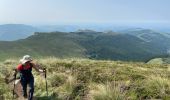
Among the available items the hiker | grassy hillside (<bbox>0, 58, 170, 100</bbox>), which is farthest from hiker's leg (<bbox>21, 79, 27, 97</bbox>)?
grassy hillside (<bbox>0, 58, 170, 100</bbox>)

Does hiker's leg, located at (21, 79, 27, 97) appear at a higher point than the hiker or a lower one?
lower

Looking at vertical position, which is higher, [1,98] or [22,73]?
[22,73]

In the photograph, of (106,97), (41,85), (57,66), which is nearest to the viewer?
(106,97)

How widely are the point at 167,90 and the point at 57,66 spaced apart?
10.2 m

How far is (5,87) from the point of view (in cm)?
1769

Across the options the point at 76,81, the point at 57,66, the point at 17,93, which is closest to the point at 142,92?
the point at 76,81

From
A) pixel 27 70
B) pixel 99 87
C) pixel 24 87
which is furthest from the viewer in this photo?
pixel 24 87

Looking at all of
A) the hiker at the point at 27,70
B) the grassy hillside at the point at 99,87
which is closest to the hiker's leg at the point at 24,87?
the hiker at the point at 27,70

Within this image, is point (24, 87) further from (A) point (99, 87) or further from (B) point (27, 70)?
(A) point (99, 87)

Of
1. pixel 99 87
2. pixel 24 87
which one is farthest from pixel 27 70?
pixel 99 87

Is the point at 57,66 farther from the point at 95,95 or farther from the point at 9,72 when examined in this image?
the point at 95,95

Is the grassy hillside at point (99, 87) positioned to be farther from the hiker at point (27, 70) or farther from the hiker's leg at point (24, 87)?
the hiker at point (27, 70)

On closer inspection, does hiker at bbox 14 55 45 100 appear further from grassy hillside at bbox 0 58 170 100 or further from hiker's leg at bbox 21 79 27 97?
grassy hillside at bbox 0 58 170 100

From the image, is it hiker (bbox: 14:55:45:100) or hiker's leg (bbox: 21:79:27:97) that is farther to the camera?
hiker's leg (bbox: 21:79:27:97)
